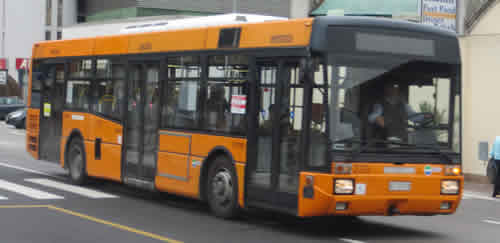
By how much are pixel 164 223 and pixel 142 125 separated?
10.2 feet

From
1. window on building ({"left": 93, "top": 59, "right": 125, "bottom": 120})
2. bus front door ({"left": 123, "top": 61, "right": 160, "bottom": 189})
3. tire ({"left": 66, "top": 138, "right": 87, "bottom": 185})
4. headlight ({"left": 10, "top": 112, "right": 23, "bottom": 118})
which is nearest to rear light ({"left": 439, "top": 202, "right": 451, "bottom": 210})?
bus front door ({"left": 123, "top": 61, "right": 160, "bottom": 189})

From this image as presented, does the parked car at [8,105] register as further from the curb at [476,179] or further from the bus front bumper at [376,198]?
the bus front bumper at [376,198]

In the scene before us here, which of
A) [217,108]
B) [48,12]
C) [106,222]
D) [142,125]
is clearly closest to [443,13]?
[142,125]

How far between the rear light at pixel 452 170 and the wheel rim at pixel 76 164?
7.87 meters

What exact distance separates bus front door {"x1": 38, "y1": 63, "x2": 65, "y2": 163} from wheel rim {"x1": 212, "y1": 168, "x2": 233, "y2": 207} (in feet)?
19.8

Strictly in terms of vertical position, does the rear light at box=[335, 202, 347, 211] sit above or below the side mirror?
below

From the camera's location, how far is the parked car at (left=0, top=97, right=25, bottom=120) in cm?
5106

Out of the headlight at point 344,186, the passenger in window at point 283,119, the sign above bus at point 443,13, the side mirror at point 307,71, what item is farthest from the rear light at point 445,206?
the sign above bus at point 443,13

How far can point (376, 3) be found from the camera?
1069 inches

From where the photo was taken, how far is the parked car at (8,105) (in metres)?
51.1

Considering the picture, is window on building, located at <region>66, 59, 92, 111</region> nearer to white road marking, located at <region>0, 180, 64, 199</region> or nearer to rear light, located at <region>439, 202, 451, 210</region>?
white road marking, located at <region>0, 180, 64, 199</region>

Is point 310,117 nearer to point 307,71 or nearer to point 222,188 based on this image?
point 307,71

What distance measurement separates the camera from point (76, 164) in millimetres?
16516

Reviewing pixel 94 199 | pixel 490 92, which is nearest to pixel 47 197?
pixel 94 199
